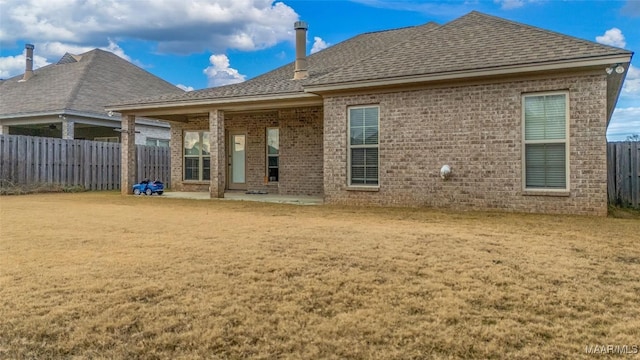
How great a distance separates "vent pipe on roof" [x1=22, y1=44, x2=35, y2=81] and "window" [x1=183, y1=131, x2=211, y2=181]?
513 inches

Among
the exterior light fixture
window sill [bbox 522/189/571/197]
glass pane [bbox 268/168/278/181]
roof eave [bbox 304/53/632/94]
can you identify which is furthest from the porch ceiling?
the exterior light fixture

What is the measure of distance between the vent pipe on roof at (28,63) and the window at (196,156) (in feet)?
42.8

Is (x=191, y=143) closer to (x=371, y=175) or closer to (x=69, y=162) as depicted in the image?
(x=69, y=162)

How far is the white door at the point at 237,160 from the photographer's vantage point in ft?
52.0

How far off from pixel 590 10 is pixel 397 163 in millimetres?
9013

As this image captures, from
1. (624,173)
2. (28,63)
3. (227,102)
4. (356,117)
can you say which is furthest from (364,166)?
(28,63)

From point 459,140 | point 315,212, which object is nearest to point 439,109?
point 459,140

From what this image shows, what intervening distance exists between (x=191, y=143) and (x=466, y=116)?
10748 millimetres

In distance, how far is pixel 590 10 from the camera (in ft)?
45.5

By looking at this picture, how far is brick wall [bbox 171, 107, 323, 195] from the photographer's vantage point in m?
14.0

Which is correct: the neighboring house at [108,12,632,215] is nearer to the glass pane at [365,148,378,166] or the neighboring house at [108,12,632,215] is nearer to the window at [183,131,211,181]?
the glass pane at [365,148,378,166]

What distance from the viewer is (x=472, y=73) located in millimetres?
9008

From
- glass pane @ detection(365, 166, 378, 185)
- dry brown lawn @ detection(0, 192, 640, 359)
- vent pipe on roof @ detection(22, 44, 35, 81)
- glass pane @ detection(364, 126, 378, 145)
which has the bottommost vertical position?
dry brown lawn @ detection(0, 192, 640, 359)

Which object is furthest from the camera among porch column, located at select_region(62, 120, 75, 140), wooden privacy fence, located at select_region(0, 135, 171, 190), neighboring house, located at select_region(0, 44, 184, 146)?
neighboring house, located at select_region(0, 44, 184, 146)
